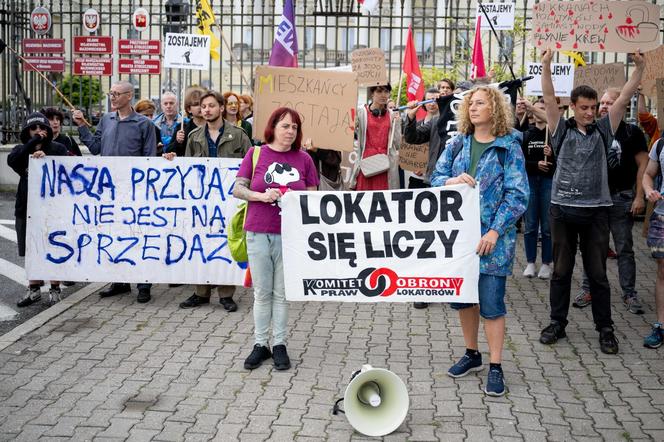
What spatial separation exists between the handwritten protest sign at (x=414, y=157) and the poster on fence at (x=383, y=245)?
386 centimetres

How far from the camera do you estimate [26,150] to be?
8.17 metres

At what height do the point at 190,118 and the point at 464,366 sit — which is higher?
the point at 190,118

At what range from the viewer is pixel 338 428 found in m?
5.14

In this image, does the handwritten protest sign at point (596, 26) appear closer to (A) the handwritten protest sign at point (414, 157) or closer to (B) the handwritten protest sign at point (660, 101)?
(B) the handwritten protest sign at point (660, 101)

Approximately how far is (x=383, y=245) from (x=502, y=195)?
0.84m

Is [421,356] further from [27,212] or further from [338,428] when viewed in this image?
[27,212]

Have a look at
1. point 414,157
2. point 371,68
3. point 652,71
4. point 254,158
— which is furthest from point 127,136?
point 652,71

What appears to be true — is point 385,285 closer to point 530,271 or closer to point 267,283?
point 267,283

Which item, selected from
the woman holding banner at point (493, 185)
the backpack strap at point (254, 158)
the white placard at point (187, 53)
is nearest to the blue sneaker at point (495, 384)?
the woman holding banner at point (493, 185)

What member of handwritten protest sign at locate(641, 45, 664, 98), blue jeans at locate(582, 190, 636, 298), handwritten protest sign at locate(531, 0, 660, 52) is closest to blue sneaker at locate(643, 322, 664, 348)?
blue jeans at locate(582, 190, 636, 298)

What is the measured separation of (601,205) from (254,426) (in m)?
3.22

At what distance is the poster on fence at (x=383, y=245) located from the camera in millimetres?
5695

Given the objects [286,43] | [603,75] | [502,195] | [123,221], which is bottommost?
[123,221]

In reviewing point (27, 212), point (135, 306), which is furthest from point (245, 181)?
point (27, 212)
